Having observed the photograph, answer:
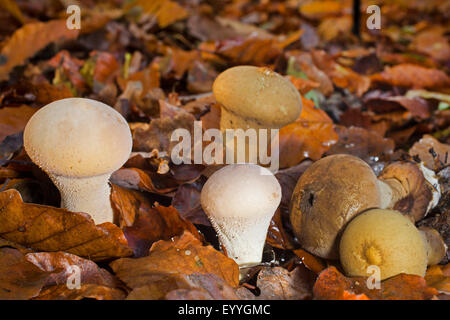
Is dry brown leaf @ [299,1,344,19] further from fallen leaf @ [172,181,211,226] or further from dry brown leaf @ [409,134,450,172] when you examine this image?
fallen leaf @ [172,181,211,226]

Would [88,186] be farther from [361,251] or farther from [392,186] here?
[392,186]

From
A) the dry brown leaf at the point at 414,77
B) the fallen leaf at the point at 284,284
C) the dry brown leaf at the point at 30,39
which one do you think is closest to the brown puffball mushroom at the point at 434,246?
the fallen leaf at the point at 284,284

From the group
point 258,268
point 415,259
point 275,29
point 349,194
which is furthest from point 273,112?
point 275,29

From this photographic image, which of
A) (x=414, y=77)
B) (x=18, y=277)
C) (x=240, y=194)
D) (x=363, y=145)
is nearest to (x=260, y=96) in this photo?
(x=240, y=194)

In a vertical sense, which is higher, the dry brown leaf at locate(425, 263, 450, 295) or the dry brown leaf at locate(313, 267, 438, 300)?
the dry brown leaf at locate(313, 267, 438, 300)

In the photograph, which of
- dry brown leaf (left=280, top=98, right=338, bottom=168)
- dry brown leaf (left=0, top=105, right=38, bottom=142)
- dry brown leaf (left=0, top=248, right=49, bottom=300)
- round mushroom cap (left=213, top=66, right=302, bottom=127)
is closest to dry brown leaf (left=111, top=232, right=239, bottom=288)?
dry brown leaf (left=0, top=248, right=49, bottom=300)

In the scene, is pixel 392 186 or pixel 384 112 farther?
pixel 384 112
